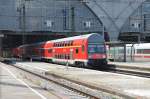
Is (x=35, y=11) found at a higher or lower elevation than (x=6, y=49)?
higher

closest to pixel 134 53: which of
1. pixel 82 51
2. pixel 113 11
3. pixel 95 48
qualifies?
pixel 95 48

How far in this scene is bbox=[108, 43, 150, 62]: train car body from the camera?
205 feet

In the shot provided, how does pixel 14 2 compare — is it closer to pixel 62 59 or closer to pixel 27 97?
pixel 62 59

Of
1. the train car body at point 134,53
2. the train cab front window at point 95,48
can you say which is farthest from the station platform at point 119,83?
A: the train car body at point 134,53

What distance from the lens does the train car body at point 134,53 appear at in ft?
205

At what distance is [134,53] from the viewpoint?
6506cm

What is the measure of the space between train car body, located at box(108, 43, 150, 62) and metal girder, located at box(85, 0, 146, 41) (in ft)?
157

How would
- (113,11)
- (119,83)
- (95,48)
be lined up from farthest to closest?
(113,11) < (95,48) < (119,83)

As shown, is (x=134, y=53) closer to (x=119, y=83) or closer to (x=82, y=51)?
(x=82, y=51)

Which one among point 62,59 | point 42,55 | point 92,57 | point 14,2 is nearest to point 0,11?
point 14,2

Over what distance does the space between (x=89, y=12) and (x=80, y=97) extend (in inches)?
3780

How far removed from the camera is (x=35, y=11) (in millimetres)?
109500

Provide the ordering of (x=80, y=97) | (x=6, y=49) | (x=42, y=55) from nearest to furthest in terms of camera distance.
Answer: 1. (x=80, y=97)
2. (x=42, y=55)
3. (x=6, y=49)

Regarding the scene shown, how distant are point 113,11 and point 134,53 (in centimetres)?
5092
